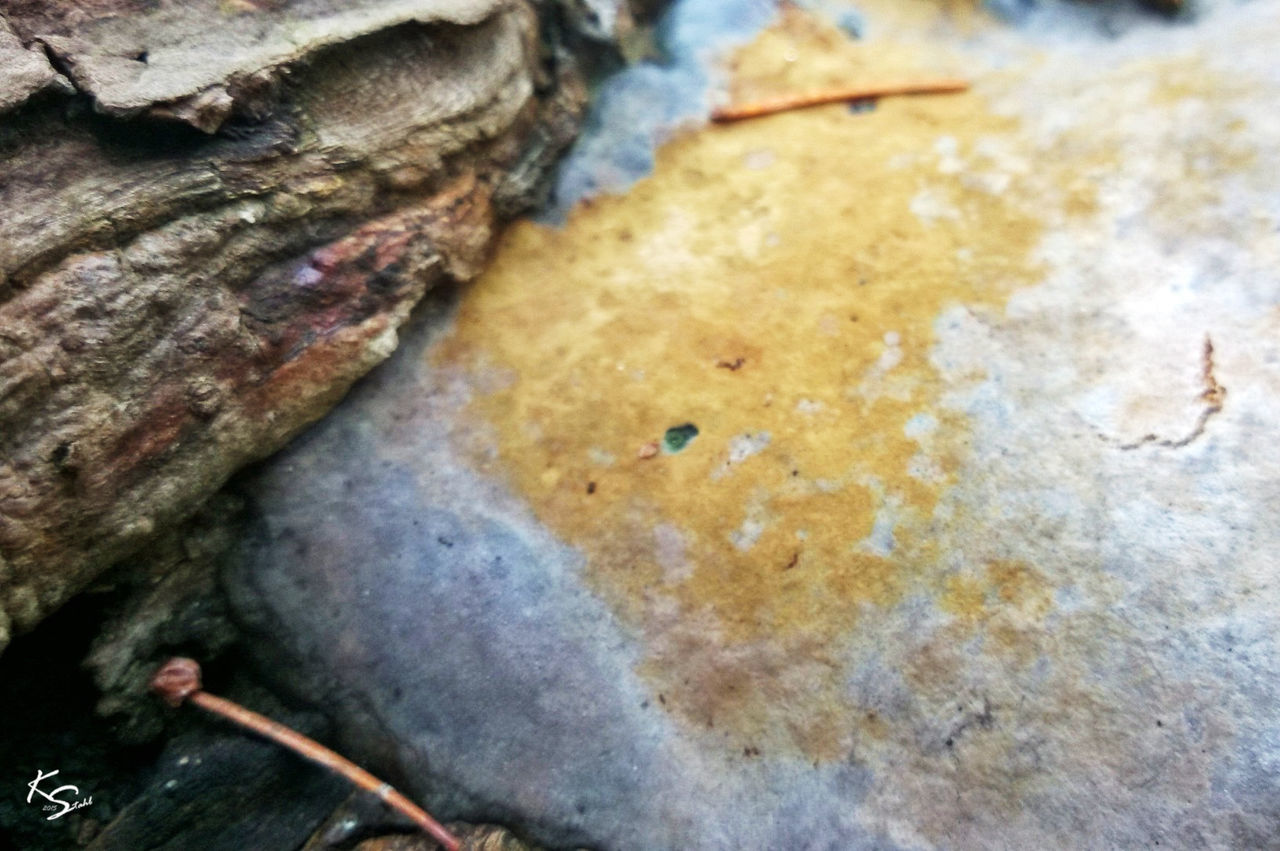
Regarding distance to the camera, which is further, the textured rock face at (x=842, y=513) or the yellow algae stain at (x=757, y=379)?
the yellow algae stain at (x=757, y=379)

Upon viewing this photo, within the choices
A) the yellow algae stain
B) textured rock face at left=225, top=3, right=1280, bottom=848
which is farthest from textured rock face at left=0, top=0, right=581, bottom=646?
the yellow algae stain

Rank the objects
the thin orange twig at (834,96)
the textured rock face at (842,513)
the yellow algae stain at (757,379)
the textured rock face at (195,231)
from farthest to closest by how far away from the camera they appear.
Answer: the thin orange twig at (834,96) < the yellow algae stain at (757,379) < the textured rock face at (842,513) < the textured rock face at (195,231)

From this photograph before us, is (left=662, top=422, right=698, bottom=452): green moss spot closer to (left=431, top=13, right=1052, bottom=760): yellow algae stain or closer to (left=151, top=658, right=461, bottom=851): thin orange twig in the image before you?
(left=431, top=13, right=1052, bottom=760): yellow algae stain

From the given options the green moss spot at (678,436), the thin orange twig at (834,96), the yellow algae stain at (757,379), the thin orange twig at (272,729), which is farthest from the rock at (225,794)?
the thin orange twig at (834,96)

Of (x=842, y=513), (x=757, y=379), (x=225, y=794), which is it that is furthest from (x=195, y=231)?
(x=842, y=513)

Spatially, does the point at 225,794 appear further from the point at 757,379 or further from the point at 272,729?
the point at 757,379

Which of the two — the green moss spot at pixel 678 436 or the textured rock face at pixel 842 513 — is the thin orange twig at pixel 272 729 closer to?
the textured rock face at pixel 842 513
